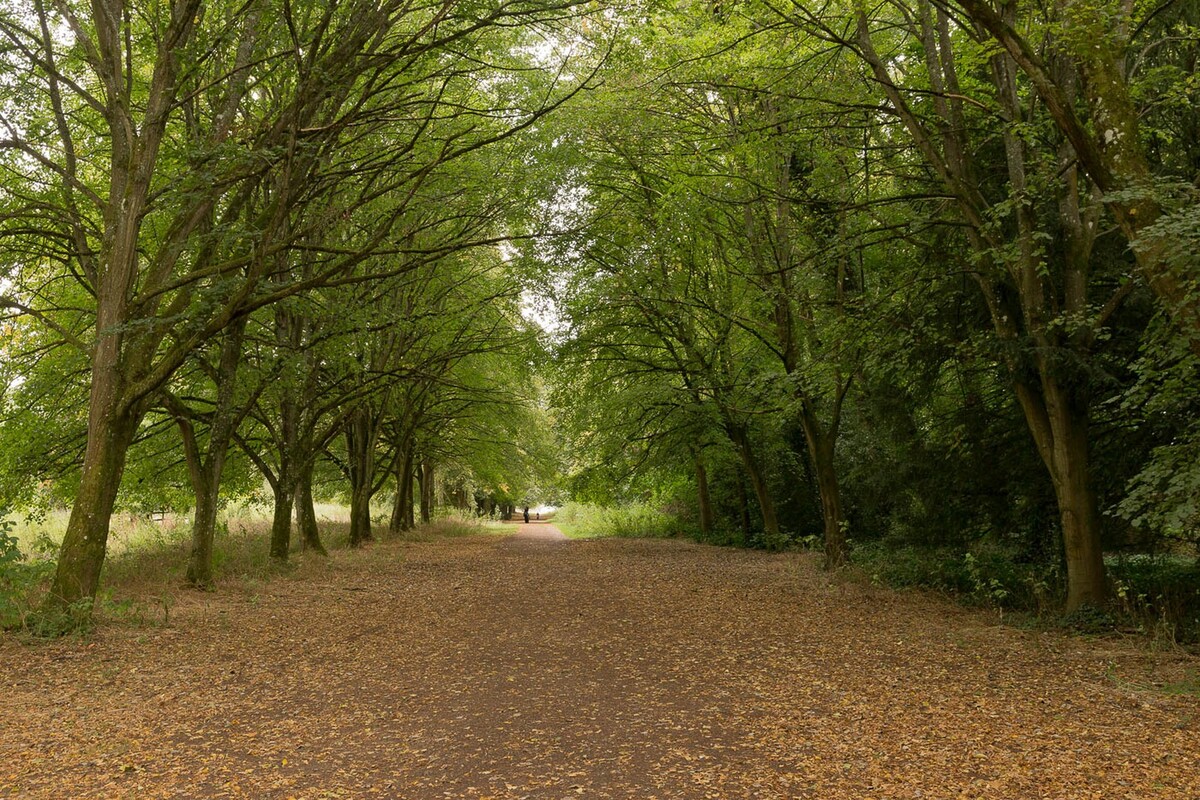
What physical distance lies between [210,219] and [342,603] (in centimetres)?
609

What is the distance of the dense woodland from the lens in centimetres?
816

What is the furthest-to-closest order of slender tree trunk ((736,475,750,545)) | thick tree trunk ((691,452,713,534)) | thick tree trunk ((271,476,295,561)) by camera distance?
thick tree trunk ((691,452,713,534)) → slender tree trunk ((736,475,750,545)) → thick tree trunk ((271,476,295,561))

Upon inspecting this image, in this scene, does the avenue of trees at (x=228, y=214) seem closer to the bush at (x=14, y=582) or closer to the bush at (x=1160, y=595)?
the bush at (x=14, y=582)

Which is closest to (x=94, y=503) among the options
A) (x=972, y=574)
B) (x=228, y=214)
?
(x=228, y=214)

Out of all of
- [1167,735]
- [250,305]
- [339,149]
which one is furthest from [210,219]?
[1167,735]

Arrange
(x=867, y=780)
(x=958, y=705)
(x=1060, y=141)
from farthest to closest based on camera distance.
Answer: (x=1060, y=141), (x=958, y=705), (x=867, y=780)

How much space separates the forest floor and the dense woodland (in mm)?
1431

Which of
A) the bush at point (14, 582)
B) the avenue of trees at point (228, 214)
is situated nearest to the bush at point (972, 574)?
the avenue of trees at point (228, 214)

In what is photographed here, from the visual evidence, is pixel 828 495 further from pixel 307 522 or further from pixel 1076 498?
pixel 307 522

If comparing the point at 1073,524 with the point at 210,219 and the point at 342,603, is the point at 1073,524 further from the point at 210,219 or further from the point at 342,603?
the point at 210,219

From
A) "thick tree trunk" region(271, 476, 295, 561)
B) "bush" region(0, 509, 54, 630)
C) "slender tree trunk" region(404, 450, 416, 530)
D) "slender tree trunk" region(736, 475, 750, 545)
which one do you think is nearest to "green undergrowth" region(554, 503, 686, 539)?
"slender tree trunk" region(736, 475, 750, 545)

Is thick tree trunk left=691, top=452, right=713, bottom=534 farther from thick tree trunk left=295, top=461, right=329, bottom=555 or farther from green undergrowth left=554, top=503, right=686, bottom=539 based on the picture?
thick tree trunk left=295, top=461, right=329, bottom=555

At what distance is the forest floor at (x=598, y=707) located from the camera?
4.22 m

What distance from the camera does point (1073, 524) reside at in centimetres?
865
